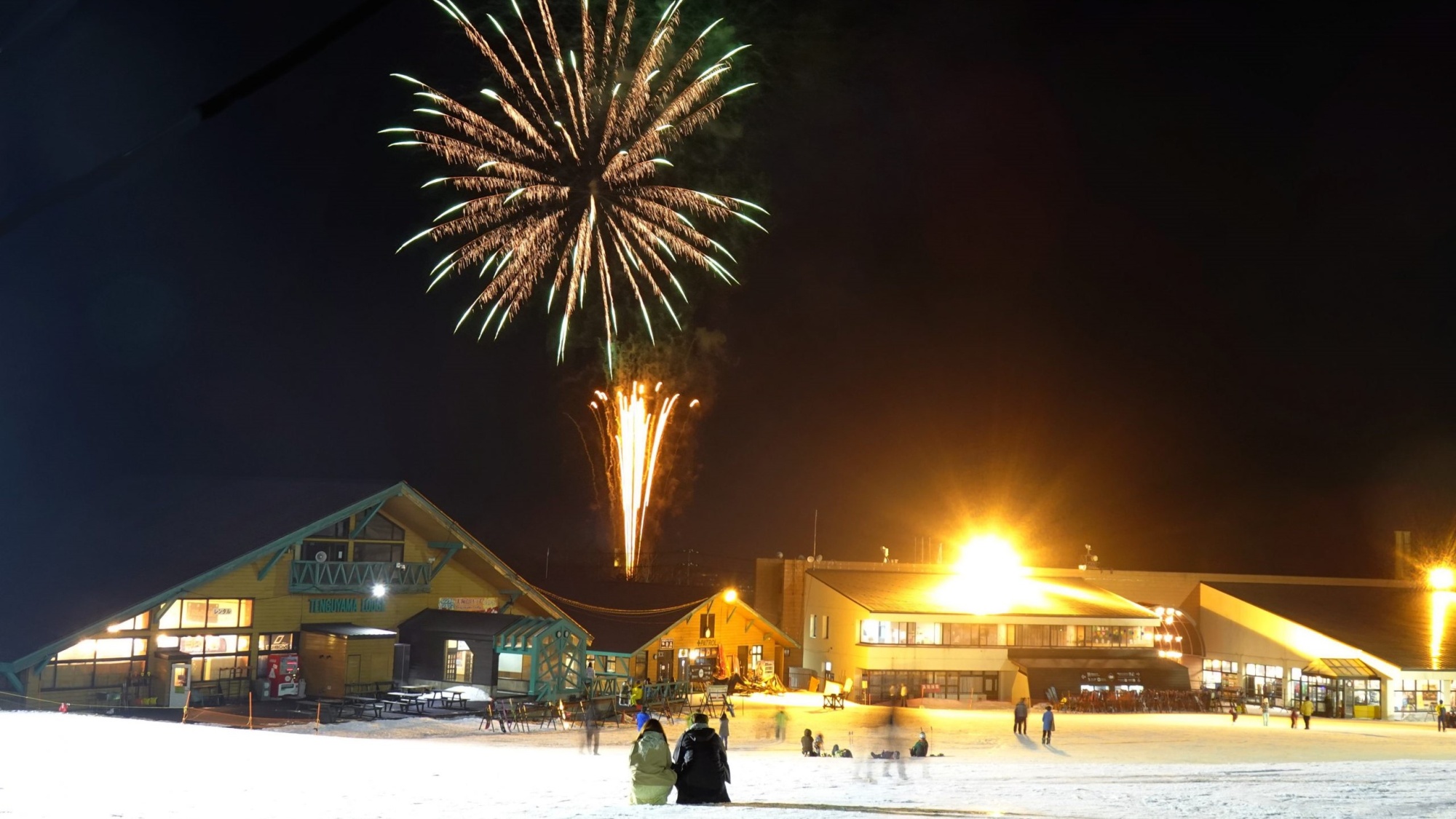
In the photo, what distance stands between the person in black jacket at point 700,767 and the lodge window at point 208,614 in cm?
2500

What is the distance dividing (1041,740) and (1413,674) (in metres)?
23.5

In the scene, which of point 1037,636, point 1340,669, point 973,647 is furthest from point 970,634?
point 1340,669

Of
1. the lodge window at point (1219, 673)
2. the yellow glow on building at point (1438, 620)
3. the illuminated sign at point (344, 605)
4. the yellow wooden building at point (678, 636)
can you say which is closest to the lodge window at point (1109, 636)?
the lodge window at point (1219, 673)

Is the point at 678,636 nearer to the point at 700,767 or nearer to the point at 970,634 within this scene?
the point at 970,634

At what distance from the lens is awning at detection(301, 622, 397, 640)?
36.2m

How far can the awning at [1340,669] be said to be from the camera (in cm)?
4841

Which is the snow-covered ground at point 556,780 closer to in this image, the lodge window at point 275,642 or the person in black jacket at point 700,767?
the person in black jacket at point 700,767

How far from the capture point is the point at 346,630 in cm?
3650

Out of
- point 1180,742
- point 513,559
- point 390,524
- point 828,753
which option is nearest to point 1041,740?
point 1180,742

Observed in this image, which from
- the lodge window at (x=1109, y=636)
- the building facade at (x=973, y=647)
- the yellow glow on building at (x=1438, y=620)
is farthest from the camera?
the lodge window at (x=1109, y=636)

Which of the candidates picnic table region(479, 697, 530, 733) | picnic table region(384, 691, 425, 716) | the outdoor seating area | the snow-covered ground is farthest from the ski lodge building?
picnic table region(384, 691, 425, 716)

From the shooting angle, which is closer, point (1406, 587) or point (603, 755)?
point (603, 755)

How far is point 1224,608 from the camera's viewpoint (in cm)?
5681

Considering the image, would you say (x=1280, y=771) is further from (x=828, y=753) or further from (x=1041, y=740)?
(x=1041, y=740)
